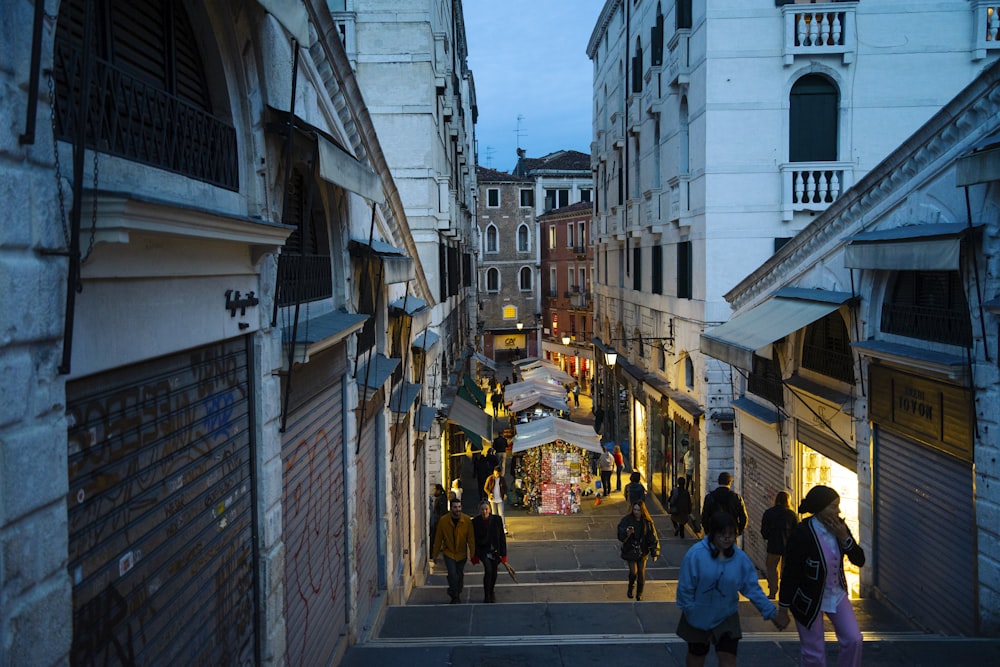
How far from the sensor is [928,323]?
8898 millimetres

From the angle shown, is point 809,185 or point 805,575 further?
point 809,185

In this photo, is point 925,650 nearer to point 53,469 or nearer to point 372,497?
point 372,497

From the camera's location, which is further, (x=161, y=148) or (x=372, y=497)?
(x=372, y=497)

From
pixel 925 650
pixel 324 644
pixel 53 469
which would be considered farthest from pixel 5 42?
pixel 925 650

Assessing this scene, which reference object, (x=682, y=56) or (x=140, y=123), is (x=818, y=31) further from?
(x=140, y=123)

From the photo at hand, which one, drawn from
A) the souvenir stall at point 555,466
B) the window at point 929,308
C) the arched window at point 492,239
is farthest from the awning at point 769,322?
the arched window at point 492,239

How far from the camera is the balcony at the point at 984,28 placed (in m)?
17.3

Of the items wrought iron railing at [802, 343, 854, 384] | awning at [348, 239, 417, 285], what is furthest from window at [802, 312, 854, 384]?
awning at [348, 239, 417, 285]

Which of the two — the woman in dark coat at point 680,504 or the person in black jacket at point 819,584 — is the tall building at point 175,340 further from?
the woman in dark coat at point 680,504

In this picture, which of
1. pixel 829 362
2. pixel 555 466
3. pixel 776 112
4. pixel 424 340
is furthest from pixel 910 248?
pixel 555 466

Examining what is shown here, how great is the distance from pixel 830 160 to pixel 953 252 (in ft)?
35.7

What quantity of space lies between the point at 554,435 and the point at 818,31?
34.2 feet

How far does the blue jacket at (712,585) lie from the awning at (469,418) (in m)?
13.3

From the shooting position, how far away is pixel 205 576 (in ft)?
16.5
